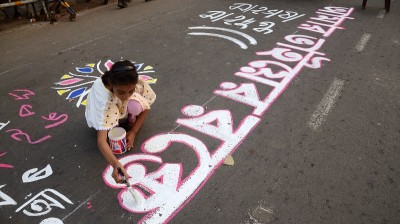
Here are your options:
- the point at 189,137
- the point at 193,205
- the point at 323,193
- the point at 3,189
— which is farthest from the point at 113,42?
Answer: the point at 323,193

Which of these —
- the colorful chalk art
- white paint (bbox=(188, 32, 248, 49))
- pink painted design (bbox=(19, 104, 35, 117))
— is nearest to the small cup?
the colorful chalk art

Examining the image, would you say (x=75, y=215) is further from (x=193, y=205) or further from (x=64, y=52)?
(x=64, y=52)

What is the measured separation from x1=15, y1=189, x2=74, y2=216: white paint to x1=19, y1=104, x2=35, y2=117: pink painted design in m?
1.26

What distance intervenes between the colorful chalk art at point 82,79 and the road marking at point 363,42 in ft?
11.3

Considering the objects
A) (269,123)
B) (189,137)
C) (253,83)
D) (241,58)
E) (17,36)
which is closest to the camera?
(189,137)

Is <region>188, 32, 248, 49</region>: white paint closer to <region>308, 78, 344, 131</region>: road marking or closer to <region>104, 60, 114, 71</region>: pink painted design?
<region>308, 78, 344, 131</region>: road marking

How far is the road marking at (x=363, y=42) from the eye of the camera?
5.04 metres

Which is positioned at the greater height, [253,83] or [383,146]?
[253,83]

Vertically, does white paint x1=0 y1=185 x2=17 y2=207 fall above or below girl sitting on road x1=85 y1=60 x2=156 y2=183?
below

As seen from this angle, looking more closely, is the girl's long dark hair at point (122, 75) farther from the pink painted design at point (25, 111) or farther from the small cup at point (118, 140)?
the pink painted design at point (25, 111)

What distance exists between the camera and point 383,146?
112 inches

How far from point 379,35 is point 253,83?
3374 mm

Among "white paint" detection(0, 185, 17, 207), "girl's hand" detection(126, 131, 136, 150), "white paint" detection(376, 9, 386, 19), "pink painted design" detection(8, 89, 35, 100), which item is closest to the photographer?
"white paint" detection(0, 185, 17, 207)

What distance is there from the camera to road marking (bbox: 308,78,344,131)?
10.4ft
